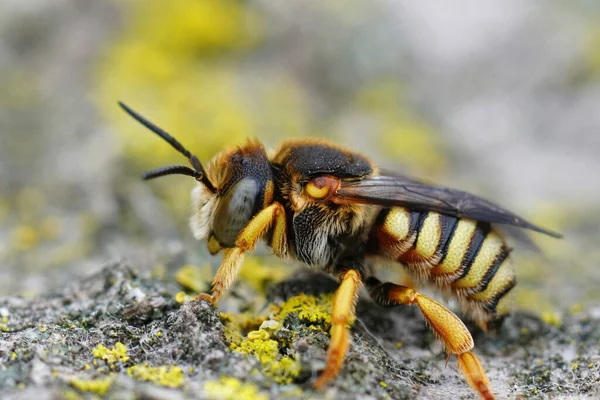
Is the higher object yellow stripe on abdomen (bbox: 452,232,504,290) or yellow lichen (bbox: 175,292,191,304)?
yellow stripe on abdomen (bbox: 452,232,504,290)

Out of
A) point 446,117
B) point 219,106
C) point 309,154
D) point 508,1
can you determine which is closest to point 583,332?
A: point 309,154

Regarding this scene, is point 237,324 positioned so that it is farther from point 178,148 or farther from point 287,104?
point 287,104

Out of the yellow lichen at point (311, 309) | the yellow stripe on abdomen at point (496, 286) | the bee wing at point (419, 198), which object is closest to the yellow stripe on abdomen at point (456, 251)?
the bee wing at point (419, 198)

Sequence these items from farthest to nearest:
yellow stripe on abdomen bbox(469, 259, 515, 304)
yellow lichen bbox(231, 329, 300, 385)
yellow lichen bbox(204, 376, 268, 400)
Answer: yellow stripe on abdomen bbox(469, 259, 515, 304), yellow lichen bbox(231, 329, 300, 385), yellow lichen bbox(204, 376, 268, 400)

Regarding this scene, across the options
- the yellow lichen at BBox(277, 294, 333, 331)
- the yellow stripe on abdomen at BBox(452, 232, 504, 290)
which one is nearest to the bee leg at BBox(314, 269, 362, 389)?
the yellow lichen at BBox(277, 294, 333, 331)

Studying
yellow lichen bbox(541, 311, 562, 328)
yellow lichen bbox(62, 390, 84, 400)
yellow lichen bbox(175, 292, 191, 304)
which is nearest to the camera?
yellow lichen bbox(62, 390, 84, 400)

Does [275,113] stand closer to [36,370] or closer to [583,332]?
[583,332]

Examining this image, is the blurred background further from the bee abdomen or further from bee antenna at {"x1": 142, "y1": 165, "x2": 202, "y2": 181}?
bee antenna at {"x1": 142, "y1": 165, "x2": 202, "y2": 181}

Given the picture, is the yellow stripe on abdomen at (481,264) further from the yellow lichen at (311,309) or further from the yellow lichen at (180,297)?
the yellow lichen at (180,297)
